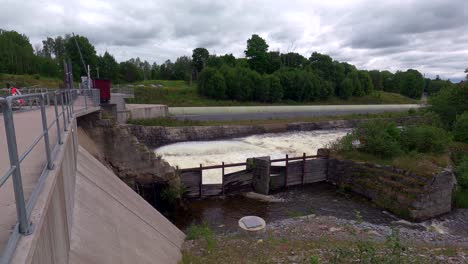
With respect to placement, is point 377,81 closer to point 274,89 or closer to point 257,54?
point 257,54

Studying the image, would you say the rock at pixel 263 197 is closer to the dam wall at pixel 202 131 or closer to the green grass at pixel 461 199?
the green grass at pixel 461 199

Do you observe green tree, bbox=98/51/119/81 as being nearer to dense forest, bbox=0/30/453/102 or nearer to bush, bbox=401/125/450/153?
dense forest, bbox=0/30/453/102

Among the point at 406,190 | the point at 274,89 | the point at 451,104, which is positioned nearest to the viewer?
the point at 406,190

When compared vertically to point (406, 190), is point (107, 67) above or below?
above

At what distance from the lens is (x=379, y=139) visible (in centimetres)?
2002

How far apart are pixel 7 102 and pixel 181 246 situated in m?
8.38

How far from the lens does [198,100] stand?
5612cm

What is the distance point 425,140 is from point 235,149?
1505 centimetres

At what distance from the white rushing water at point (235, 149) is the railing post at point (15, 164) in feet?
55.3

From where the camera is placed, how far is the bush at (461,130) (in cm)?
2466

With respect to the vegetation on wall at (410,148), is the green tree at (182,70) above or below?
above

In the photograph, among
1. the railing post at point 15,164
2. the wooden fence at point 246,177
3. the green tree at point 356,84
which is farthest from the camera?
the green tree at point 356,84

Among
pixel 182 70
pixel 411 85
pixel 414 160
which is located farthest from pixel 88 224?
pixel 411 85

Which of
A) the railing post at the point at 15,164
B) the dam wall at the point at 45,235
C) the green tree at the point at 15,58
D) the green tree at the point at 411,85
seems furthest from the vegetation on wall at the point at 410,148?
the green tree at the point at 411,85
